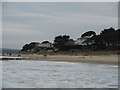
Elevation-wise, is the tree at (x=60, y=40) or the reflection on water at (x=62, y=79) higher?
the tree at (x=60, y=40)

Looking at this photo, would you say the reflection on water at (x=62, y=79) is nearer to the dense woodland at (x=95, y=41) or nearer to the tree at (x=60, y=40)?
the dense woodland at (x=95, y=41)

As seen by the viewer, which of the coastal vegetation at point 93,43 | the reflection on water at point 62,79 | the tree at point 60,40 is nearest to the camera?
the reflection on water at point 62,79

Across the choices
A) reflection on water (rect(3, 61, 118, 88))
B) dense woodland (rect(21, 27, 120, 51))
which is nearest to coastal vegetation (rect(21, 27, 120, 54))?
dense woodland (rect(21, 27, 120, 51))

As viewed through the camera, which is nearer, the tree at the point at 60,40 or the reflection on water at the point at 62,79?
the reflection on water at the point at 62,79

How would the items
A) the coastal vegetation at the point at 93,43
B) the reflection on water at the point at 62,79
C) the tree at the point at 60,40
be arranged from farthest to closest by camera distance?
the tree at the point at 60,40, the coastal vegetation at the point at 93,43, the reflection on water at the point at 62,79

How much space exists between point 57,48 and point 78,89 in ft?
278

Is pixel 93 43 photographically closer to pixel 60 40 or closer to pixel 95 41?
pixel 95 41

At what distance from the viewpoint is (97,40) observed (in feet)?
256

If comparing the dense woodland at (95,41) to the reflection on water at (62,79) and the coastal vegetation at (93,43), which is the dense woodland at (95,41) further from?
the reflection on water at (62,79)

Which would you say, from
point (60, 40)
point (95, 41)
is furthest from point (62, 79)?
point (60, 40)

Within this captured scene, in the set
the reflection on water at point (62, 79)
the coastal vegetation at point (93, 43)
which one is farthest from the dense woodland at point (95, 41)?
the reflection on water at point (62, 79)

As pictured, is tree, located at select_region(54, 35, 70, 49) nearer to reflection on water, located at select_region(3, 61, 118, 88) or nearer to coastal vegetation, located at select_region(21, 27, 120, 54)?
coastal vegetation, located at select_region(21, 27, 120, 54)

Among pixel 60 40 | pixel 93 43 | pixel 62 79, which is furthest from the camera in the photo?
pixel 60 40

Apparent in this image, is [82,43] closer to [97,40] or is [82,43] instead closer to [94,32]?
[94,32]
